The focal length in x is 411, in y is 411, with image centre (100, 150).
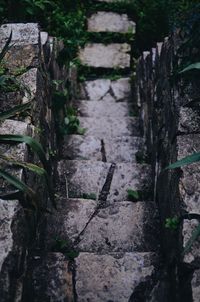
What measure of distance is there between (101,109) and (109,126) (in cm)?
48

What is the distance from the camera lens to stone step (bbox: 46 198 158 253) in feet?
8.09

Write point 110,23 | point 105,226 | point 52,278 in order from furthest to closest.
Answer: point 110,23 → point 105,226 → point 52,278

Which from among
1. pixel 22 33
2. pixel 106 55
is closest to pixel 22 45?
pixel 22 33

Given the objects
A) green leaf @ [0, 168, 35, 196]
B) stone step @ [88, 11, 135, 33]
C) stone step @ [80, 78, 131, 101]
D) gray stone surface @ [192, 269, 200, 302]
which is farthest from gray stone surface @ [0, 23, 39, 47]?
stone step @ [88, 11, 135, 33]

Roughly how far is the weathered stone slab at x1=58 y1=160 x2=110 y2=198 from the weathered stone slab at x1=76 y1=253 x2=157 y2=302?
713 millimetres

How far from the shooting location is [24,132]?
7.10ft

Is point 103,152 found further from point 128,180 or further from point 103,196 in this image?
point 103,196

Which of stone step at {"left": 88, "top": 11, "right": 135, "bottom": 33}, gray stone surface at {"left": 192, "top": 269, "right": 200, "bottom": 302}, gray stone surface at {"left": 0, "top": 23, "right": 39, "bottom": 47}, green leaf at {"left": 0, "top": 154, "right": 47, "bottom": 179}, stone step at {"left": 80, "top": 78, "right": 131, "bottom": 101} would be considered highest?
stone step at {"left": 88, "top": 11, "right": 135, "bottom": 33}

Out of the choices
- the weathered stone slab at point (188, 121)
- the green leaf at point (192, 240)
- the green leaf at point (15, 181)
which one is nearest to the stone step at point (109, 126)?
the weathered stone slab at point (188, 121)

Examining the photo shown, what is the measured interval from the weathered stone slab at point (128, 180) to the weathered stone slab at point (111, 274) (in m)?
0.70

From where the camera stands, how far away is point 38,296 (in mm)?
2016

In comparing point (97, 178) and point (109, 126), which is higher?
point (109, 126)

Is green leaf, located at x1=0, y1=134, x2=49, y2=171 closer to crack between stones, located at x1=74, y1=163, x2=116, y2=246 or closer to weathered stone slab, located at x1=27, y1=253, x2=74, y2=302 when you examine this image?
weathered stone slab, located at x1=27, y1=253, x2=74, y2=302

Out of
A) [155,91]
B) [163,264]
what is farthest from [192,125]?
[155,91]
